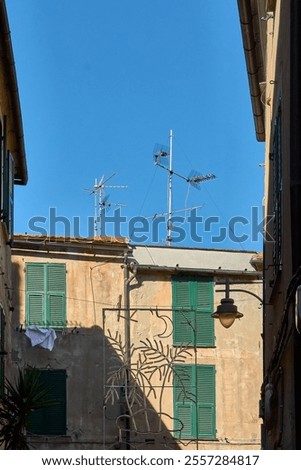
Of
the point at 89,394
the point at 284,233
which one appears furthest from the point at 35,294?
the point at 284,233

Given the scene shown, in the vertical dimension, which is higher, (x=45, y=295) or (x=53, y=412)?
(x=45, y=295)

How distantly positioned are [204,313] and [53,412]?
12.7 feet

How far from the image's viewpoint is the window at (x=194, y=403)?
27484 mm

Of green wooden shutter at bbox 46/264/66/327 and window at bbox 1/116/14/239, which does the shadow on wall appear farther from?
window at bbox 1/116/14/239

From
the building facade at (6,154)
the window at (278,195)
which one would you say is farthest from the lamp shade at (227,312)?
the building facade at (6,154)

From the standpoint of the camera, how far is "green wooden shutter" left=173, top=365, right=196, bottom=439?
90.1 feet

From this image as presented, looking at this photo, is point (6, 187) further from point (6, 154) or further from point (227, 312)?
point (227, 312)

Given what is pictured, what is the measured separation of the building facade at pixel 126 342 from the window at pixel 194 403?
0.02m

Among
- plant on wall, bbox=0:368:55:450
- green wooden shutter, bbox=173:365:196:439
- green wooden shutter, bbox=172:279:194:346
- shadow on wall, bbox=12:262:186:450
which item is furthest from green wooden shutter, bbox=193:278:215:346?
plant on wall, bbox=0:368:55:450

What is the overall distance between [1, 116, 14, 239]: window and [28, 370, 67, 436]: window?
7836 millimetres

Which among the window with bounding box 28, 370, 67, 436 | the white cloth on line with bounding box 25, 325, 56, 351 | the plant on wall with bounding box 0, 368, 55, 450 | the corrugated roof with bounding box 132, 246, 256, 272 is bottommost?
the window with bounding box 28, 370, 67, 436

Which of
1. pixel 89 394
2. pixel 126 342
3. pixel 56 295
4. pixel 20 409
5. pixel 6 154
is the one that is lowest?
pixel 89 394

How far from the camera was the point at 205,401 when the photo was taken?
2800 centimetres
